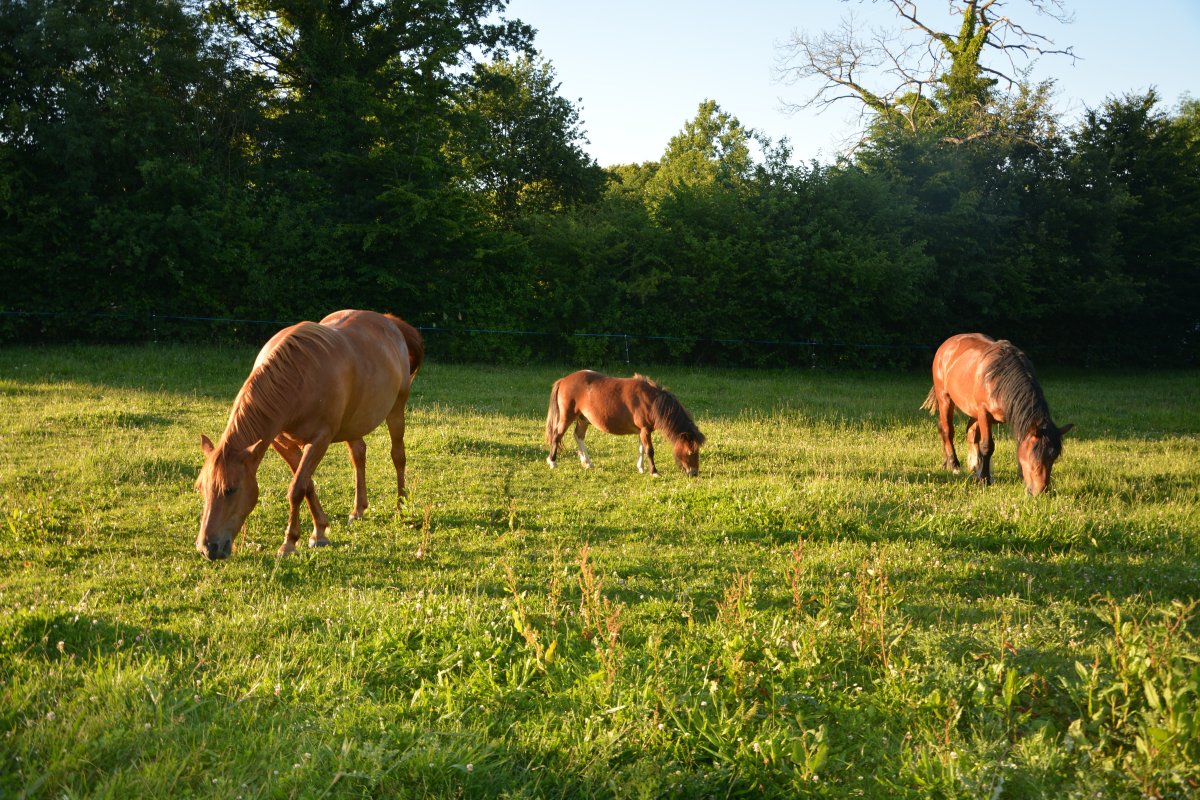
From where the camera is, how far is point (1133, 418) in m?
15.4

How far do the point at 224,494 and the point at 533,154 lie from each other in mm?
30648

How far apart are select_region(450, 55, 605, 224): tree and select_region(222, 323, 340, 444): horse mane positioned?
25.7m

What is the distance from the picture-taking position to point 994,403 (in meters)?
9.12

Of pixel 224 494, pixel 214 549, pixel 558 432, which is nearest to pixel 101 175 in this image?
pixel 558 432

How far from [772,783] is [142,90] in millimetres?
21136

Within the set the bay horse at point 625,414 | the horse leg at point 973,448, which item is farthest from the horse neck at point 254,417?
the horse leg at point 973,448

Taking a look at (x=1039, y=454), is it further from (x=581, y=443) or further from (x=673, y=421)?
(x=581, y=443)

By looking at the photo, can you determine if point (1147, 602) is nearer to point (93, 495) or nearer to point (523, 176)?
point (93, 495)

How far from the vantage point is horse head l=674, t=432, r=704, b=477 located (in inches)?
361

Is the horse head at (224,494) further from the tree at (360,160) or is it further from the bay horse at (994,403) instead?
the tree at (360,160)

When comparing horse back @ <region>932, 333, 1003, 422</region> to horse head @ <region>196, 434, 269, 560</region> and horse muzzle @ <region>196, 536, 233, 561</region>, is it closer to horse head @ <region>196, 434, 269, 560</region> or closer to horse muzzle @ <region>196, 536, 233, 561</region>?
horse head @ <region>196, 434, 269, 560</region>

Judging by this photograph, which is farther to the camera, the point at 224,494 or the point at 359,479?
the point at 359,479

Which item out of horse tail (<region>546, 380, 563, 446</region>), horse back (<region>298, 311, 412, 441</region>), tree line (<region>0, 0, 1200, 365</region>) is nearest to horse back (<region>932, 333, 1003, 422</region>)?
horse tail (<region>546, 380, 563, 446</region>)

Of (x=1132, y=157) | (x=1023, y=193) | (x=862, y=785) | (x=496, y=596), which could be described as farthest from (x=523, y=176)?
(x=862, y=785)
